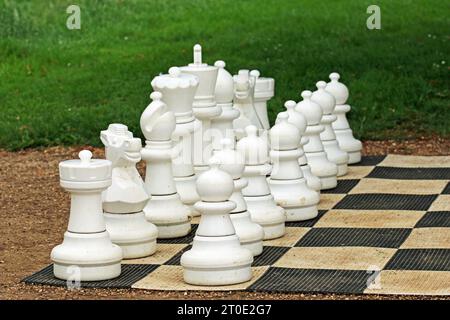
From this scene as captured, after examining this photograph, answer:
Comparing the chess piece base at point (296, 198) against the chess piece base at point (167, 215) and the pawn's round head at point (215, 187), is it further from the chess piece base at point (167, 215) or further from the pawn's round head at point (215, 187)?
the pawn's round head at point (215, 187)

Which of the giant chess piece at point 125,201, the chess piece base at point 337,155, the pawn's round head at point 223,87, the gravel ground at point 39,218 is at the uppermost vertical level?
the pawn's round head at point 223,87

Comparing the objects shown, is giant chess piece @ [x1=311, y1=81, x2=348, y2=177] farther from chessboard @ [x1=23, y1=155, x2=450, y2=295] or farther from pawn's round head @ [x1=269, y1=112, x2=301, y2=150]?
pawn's round head @ [x1=269, y1=112, x2=301, y2=150]

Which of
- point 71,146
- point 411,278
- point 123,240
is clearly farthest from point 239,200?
point 71,146

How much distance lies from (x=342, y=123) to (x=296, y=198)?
1.43 metres

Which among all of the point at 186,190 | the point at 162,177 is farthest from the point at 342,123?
the point at 162,177

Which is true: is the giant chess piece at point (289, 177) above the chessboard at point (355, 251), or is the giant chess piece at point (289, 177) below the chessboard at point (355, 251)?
above

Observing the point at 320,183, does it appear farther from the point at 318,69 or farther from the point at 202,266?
the point at 318,69

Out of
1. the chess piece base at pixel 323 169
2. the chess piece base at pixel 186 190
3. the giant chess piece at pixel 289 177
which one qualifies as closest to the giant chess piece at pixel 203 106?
the chess piece base at pixel 186 190

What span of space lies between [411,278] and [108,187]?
1152 mm

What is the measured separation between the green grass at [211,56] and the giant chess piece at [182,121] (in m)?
2.31

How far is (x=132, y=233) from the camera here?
4758mm

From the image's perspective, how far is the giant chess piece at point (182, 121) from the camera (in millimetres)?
5180

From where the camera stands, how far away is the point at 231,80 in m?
5.71

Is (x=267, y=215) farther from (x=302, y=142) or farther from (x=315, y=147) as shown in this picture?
(x=315, y=147)
